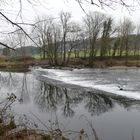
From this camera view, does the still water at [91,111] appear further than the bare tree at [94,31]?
No

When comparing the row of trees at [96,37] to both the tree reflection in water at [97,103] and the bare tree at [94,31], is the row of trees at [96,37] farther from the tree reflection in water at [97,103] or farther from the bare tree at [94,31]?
the tree reflection in water at [97,103]

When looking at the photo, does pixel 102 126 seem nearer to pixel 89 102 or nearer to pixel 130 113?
pixel 130 113

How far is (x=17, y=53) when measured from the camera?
4.07m

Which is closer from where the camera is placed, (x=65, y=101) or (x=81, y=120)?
(x=81, y=120)

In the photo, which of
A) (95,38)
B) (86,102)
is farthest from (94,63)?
(86,102)

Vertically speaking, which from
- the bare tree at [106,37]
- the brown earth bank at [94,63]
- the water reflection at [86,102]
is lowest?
the water reflection at [86,102]

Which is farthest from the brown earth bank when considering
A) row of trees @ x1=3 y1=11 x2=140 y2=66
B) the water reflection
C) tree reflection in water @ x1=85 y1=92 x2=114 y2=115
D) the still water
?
tree reflection in water @ x1=85 y1=92 x2=114 y2=115

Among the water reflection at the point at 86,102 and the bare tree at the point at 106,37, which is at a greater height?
the bare tree at the point at 106,37

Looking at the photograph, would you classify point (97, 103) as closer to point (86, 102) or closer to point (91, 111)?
point (86, 102)

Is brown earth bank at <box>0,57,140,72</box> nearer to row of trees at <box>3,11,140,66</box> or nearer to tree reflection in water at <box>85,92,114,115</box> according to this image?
row of trees at <box>3,11,140,66</box>

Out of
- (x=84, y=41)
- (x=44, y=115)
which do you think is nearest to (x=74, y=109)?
(x=44, y=115)

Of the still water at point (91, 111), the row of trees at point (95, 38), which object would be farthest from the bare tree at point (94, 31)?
the still water at point (91, 111)

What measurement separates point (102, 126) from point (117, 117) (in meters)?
1.70

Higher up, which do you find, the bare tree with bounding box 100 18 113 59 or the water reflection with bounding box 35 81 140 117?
the bare tree with bounding box 100 18 113 59
